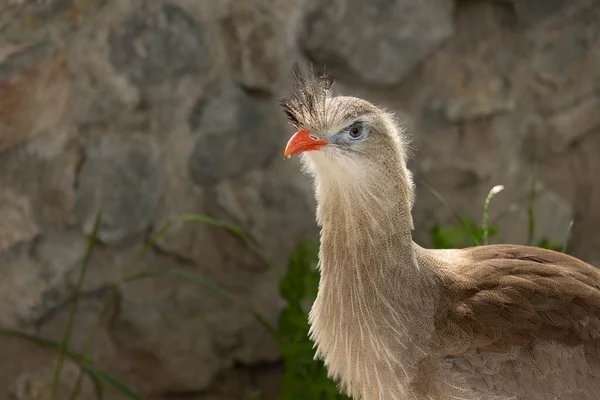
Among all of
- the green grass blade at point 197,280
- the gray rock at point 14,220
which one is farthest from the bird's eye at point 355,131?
the gray rock at point 14,220

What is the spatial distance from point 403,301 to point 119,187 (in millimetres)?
906

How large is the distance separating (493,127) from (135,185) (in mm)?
1014

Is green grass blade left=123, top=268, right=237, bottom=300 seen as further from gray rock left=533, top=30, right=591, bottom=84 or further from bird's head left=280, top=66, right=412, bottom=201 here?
gray rock left=533, top=30, right=591, bottom=84

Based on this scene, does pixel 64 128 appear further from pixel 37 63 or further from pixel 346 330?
pixel 346 330

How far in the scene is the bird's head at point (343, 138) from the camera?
59.2 inches

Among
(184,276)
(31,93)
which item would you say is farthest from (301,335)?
(31,93)

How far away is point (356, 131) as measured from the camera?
1530 millimetres

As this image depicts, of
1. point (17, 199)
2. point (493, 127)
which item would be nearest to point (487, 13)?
point (493, 127)

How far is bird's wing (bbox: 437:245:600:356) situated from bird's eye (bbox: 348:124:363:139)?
0.33 m

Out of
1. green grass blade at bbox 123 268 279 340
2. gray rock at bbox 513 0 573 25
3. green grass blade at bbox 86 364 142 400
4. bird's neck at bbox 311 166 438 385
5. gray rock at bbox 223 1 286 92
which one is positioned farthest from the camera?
gray rock at bbox 513 0 573 25

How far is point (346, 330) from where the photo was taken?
1.62 metres

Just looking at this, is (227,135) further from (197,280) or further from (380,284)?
(380,284)

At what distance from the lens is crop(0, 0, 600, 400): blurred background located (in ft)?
6.89

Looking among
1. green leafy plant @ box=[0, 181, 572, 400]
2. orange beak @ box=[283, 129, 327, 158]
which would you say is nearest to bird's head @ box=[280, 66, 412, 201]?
orange beak @ box=[283, 129, 327, 158]
